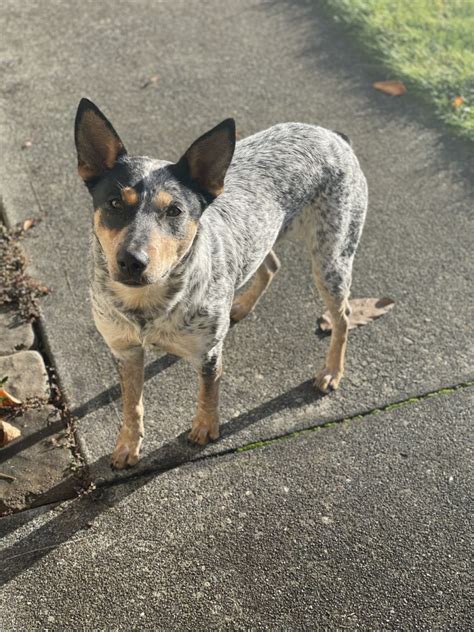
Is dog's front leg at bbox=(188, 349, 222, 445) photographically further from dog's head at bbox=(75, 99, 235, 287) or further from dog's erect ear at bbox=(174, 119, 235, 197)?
dog's erect ear at bbox=(174, 119, 235, 197)

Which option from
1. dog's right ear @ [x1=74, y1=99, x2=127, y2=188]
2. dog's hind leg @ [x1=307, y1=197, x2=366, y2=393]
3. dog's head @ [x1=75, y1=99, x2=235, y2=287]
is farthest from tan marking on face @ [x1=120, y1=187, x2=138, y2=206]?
dog's hind leg @ [x1=307, y1=197, x2=366, y2=393]

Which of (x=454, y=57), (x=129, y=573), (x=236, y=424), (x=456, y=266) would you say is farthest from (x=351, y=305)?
(x=454, y=57)

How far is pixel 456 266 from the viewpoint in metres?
5.36

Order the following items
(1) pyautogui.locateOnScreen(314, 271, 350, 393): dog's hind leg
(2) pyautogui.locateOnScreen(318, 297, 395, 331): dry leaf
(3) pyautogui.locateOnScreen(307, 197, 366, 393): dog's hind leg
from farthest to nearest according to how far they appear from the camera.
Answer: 1. (2) pyautogui.locateOnScreen(318, 297, 395, 331): dry leaf
2. (1) pyautogui.locateOnScreen(314, 271, 350, 393): dog's hind leg
3. (3) pyautogui.locateOnScreen(307, 197, 366, 393): dog's hind leg

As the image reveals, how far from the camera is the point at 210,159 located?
3477mm

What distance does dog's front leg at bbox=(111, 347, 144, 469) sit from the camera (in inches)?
156

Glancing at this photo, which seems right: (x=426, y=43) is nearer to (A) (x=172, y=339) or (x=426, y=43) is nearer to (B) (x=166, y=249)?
(A) (x=172, y=339)

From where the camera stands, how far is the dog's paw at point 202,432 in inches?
163

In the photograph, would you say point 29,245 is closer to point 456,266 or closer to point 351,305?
point 351,305

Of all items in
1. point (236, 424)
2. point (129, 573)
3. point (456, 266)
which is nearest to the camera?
point (129, 573)

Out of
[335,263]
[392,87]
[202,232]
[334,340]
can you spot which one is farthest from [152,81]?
[202,232]

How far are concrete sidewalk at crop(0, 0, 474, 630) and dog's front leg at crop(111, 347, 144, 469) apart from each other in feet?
0.28

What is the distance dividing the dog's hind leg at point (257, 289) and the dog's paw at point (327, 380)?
73 centimetres

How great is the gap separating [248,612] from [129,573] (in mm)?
596
